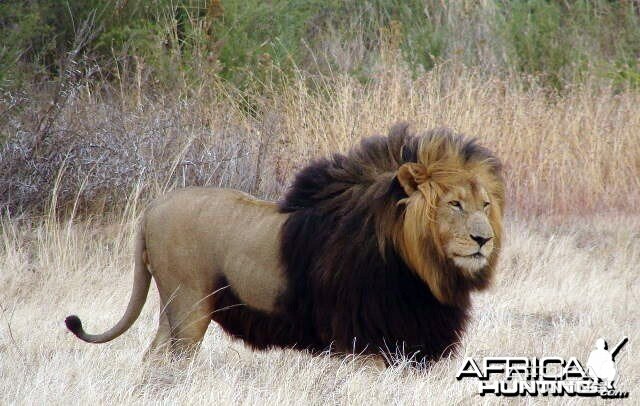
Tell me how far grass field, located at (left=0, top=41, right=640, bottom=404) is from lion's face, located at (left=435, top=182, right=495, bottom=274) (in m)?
0.51

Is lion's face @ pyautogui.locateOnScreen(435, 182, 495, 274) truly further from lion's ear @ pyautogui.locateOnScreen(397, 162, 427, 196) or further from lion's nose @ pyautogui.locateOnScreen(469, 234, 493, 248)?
lion's ear @ pyautogui.locateOnScreen(397, 162, 427, 196)

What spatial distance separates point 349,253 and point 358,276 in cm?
10

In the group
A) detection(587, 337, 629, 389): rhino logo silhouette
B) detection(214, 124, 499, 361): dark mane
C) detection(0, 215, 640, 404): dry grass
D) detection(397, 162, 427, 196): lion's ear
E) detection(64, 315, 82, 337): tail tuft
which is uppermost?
detection(397, 162, 427, 196): lion's ear

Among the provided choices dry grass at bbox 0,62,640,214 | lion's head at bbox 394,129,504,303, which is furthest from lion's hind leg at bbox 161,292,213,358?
dry grass at bbox 0,62,640,214

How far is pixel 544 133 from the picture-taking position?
9.59m

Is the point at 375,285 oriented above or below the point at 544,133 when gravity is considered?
above

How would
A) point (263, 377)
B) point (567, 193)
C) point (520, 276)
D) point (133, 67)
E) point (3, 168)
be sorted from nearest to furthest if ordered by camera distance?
point (263, 377)
point (520, 276)
point (3, 168)
point (567, 193)
point (133, 67)

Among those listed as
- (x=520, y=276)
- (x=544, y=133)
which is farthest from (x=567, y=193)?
(x=520, y=276)

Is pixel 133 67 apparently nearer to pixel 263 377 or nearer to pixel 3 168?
pixel 3 168

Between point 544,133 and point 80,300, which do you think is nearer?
point 80,300

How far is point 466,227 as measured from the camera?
13.6ft

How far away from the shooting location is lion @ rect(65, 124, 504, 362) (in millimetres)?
4234

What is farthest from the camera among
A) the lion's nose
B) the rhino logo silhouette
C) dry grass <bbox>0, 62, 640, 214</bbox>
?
dry grass <bbox>0, 62, 640, 214</bbox>

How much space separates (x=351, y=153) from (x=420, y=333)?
797mm
